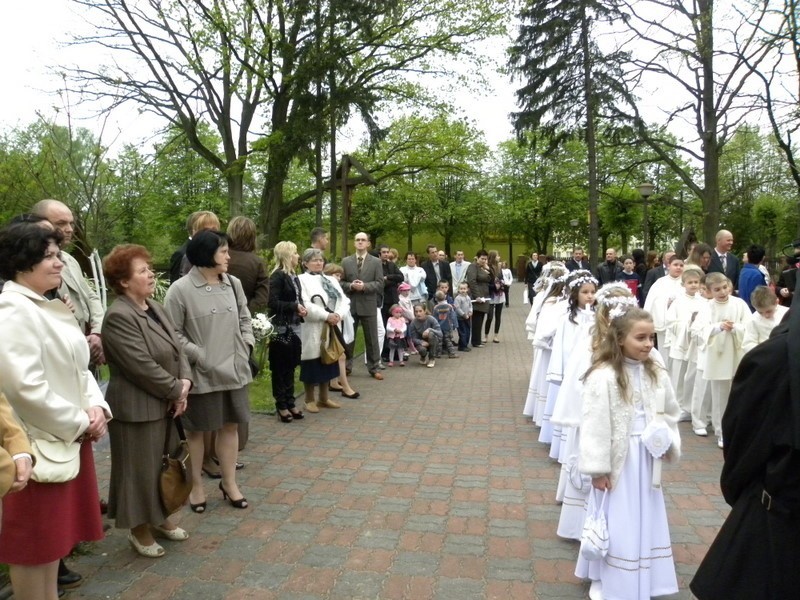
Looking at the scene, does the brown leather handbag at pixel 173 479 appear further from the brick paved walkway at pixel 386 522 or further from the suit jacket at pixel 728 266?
the suit jacket at pixel 728 266

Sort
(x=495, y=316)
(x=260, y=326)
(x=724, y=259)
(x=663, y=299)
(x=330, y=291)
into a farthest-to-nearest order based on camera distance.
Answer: (x=495, y=316), (x=724, y=259), (x=663, y=299), (x=330, y=291), (x=260, y=326)

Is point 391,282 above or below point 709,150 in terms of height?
below

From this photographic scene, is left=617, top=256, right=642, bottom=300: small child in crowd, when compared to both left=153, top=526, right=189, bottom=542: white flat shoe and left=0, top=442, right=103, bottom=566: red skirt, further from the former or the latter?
left=0, top=442, right=103, bottom=566: red skirt

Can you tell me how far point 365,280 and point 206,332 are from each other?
212 inches

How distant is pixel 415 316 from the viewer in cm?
1231

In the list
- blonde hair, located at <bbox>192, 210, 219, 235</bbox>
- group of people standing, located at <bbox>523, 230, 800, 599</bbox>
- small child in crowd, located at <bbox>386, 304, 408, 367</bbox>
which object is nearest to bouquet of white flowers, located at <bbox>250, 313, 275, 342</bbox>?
blonde hair, located at <bbox>192, 210, 219, 235</bbox>

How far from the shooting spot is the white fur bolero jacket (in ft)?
11.6

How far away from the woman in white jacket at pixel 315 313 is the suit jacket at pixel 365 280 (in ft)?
6.00

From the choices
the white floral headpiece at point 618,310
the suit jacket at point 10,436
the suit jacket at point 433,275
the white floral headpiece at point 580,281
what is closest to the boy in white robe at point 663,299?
the white floral headpiece at point 580,281

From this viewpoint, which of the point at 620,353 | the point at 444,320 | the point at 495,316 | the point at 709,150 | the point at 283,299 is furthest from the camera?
the point at 709,150

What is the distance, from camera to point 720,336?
22.5 ft

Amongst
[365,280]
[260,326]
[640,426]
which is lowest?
[640,426]

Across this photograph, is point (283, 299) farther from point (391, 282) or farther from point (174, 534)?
point (391, 282)

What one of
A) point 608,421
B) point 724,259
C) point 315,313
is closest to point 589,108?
point 724,259
